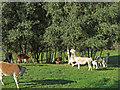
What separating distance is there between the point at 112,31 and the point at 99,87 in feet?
42.5

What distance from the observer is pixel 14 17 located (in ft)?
89.7

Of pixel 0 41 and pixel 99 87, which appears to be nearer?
pixel 99 87

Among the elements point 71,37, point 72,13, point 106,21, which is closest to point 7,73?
point 71,37

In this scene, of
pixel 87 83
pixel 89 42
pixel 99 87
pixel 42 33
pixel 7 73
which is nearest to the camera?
pixel 7 73

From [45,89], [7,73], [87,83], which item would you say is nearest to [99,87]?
[87,83]

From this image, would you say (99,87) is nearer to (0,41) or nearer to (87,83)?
(87,83)

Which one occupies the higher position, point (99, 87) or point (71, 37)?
point (71, 37)

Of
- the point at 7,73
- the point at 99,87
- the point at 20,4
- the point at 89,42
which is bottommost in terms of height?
the point at 99,87

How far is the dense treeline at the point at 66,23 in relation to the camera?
24.0 m

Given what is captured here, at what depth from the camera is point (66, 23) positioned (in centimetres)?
2519

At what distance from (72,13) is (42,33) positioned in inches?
254

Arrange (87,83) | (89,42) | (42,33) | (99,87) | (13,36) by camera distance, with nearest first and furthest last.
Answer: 1. (99,87)
2. (87,83)
3. (89,42)
4. (13,36)
5. (42,33)

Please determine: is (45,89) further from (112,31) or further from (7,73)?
(112,31)

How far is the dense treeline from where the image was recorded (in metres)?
24.0
